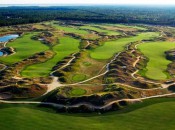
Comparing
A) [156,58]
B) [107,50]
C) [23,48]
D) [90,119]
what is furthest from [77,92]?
[23,48]

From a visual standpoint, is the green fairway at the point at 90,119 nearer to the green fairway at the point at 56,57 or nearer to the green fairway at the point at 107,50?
the green fairway at the point at 56,57

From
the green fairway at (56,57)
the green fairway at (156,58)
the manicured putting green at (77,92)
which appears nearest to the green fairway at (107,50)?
the green fairway at (156,58)

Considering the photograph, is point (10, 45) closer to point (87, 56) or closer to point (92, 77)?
point (87, 56)

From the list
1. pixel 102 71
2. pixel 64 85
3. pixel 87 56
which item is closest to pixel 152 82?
pixel 102 71

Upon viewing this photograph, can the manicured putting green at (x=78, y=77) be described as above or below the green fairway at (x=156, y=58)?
below

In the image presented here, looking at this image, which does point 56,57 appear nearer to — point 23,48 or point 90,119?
point 23,48

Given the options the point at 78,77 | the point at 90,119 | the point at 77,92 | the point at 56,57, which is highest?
the point at 78,77
